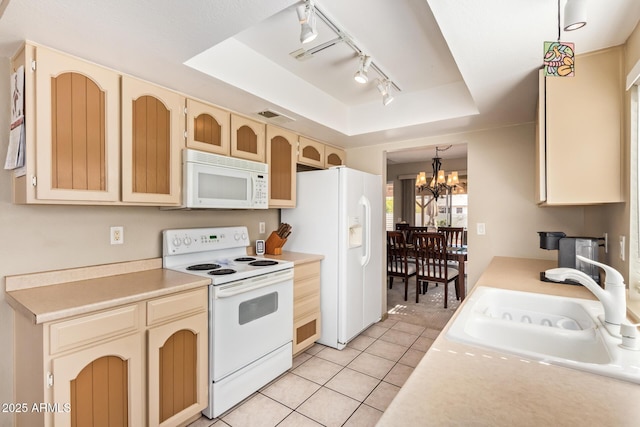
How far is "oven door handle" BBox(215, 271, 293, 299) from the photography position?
76.2 inches

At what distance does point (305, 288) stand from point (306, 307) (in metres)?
0.17

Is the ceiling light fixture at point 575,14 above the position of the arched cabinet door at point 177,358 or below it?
above

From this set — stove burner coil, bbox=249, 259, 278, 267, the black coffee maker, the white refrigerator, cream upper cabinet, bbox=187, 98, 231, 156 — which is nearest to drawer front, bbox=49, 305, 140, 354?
stove burner coil, bbox=249, 259, 278, 267

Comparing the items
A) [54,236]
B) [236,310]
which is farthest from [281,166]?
[54,236]

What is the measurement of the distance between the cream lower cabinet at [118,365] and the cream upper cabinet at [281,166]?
1231mm

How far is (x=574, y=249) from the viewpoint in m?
1.87

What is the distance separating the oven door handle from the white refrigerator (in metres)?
0.65

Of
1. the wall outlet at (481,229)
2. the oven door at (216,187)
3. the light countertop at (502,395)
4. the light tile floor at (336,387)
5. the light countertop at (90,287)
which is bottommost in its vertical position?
the light tile floor at (336,387)

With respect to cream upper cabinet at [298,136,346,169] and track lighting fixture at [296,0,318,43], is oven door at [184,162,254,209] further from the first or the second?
track lighting fixture at [296,0,318,43]

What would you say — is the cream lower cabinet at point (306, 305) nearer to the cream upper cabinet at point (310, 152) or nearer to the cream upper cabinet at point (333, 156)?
the cream upper cabinet at point (310, 152)

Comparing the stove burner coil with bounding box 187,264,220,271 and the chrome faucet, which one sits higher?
the chrome faucet

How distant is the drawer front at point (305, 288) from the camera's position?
8.72ft

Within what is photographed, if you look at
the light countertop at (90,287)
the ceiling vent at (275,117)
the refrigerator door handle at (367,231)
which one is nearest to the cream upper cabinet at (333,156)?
the refrigerator door handle at (367,231)

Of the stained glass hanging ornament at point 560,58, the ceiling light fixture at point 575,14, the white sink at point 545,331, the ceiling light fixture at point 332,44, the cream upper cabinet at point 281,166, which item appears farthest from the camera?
the cream upper cabinet at point 281,166
